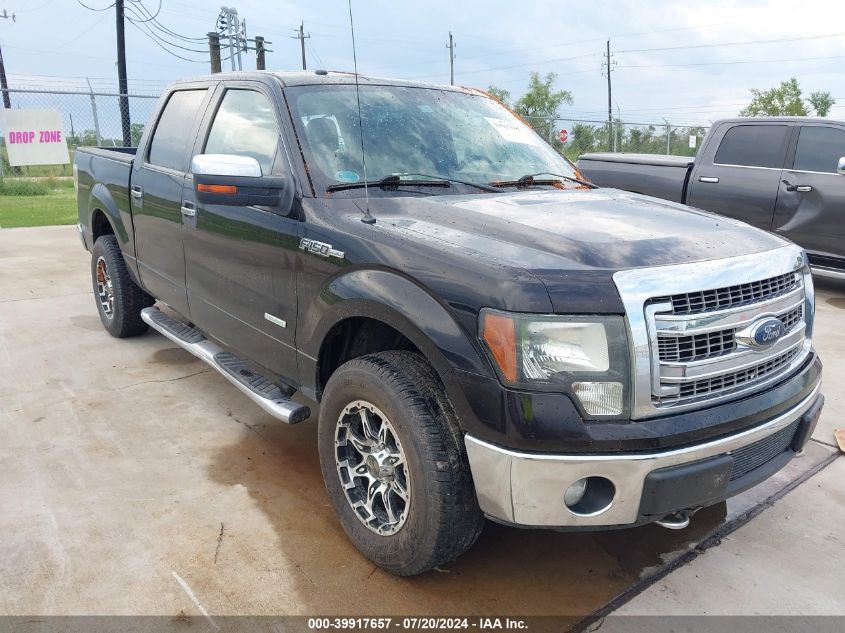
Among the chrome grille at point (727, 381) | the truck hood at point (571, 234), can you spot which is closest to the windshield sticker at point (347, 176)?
the truck hood at point (571, 234)

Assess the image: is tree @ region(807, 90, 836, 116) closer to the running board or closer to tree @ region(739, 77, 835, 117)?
tree @ region(739, 77, 835, 117)

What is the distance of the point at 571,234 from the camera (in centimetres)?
246

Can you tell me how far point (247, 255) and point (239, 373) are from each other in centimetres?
65

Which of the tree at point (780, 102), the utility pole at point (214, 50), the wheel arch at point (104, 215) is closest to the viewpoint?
the wheel arch at point (104, 215)

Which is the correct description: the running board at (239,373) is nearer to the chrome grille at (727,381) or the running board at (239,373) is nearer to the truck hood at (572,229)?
the truck hood at (572,229)

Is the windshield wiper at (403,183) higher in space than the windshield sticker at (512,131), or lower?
lower

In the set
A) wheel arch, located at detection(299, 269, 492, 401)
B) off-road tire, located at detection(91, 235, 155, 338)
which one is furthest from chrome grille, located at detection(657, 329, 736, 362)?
off-road tire, located at detection(91, 235, 155, 338)

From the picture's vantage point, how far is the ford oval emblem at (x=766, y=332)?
231 cm

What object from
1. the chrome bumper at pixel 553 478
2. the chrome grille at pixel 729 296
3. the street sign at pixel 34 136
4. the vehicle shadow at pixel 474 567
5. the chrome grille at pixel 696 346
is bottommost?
the vehicle shadow at pixel 474 567

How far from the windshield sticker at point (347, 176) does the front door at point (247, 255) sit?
0.74 ft

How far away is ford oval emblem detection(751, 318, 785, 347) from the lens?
2.31 metres

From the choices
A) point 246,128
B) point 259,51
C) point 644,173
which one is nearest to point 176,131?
point 246,128

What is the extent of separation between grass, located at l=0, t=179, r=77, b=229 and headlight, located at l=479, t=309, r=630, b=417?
11.3 m

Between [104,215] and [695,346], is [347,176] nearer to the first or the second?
[695,346]
